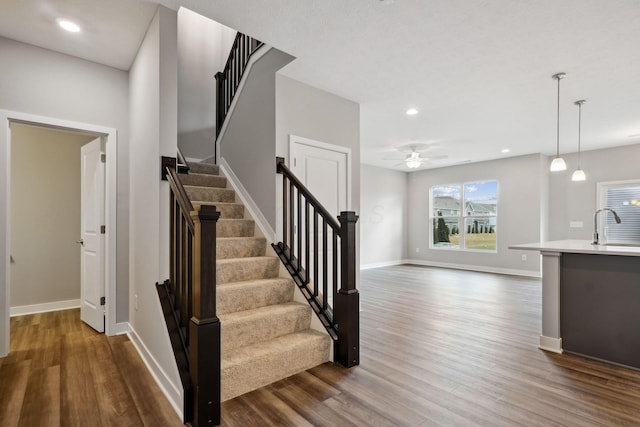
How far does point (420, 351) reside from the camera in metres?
3.07

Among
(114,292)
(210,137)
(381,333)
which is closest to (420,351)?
(381,333)

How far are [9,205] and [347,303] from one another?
309cm

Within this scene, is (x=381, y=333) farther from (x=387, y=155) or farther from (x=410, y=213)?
(x=410, y=213)

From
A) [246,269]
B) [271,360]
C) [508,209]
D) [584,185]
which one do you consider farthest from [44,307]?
[584,185]

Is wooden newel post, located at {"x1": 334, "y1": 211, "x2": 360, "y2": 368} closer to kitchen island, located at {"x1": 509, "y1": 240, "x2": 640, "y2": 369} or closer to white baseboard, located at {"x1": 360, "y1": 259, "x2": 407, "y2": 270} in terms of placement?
→ kitchen island, located at {"x1": 509, "y1": 240, "x2": 640, "y2": 369}

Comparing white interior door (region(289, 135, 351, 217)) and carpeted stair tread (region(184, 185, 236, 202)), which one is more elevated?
white interior door (region(289, 135, 351, 217))

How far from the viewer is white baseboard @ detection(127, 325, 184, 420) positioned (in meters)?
2.07

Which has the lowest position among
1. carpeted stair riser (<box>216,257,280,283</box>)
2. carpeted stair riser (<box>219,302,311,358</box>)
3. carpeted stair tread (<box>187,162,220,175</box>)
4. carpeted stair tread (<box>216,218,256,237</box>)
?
carpeted stair riser (<box>219,302,311,358</box>)

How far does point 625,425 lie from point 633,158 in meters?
6.56

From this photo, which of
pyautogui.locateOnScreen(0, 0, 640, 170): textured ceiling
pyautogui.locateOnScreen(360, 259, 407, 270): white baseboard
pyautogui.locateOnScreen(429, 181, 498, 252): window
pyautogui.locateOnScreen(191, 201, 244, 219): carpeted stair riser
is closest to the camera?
pyautogui.locateOnScreen(0, 0, 640, 170): textured ceiling

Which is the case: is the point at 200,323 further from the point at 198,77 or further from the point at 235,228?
the point at 198,77

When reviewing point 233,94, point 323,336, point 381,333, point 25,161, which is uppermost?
point 233,94

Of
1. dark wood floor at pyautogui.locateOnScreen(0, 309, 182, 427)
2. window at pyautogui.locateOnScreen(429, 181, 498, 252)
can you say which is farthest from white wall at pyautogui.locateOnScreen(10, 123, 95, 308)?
window at pyautogui.locateOnScreen(429, 181, 498, 252)

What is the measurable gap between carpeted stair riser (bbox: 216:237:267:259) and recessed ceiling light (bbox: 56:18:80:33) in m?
2.16
